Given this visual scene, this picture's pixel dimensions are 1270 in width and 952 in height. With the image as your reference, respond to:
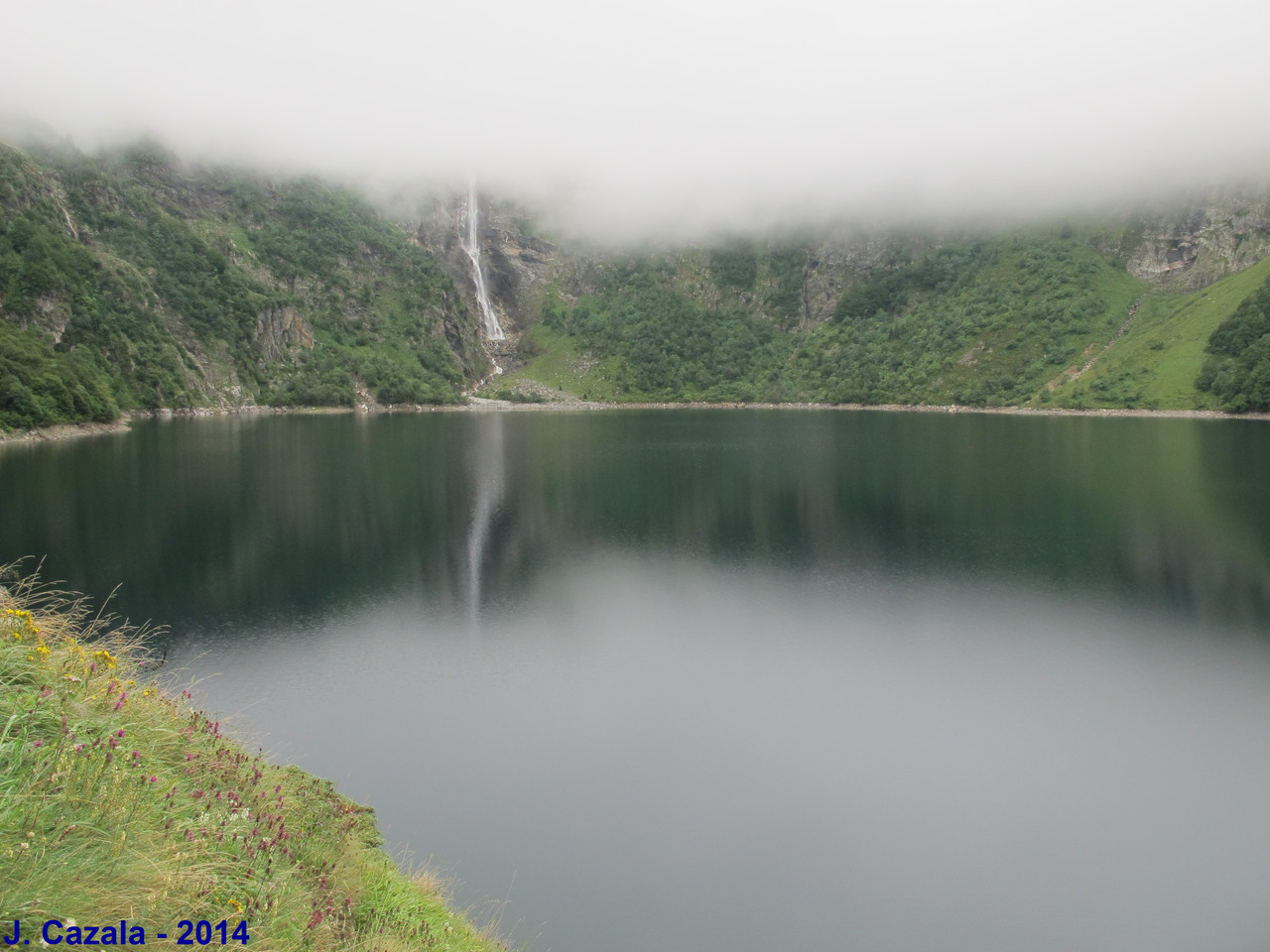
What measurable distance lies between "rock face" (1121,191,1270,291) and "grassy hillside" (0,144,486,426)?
169 meters

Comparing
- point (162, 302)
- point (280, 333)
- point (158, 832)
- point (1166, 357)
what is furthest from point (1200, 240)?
point (158, 832)

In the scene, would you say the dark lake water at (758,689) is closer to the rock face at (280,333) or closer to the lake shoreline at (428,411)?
the lake shoreline at (428,411)

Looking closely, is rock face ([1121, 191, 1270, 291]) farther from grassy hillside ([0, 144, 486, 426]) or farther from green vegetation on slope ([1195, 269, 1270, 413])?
grassy hillside ([0, 144, 486, 426])

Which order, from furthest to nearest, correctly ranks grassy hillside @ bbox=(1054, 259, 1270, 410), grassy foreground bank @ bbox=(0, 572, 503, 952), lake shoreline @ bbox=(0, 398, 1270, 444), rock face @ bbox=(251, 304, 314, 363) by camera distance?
rock face @ bbox=(251, 304, 314, 363), grassy hillside @ bbox=(1054, 259, 1270, 410), lake shoreline @ bbox=(0, 398, 1270, 444), grassy foreground bank @ bbox=(0, 572, 503, 952)

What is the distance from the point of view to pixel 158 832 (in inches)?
285

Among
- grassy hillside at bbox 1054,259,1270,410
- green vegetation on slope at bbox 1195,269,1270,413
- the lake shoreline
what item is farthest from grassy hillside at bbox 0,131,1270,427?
the lake shoreline

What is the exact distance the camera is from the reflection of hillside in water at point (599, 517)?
3095cm

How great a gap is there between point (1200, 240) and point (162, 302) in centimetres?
21878

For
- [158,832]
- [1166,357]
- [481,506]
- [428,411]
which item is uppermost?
[1166,357]

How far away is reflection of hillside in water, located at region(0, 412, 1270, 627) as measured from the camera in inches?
1219

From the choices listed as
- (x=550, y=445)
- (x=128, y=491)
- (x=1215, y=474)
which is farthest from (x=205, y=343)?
(x=1215, y=474)

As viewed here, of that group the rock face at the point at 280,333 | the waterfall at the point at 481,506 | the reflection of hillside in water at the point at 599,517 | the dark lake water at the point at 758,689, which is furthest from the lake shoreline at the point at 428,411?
the waterfall at the point at 481,506

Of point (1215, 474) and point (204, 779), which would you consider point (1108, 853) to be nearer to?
point (204, 779)

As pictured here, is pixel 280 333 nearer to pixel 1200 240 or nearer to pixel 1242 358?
pixel 1242 358
